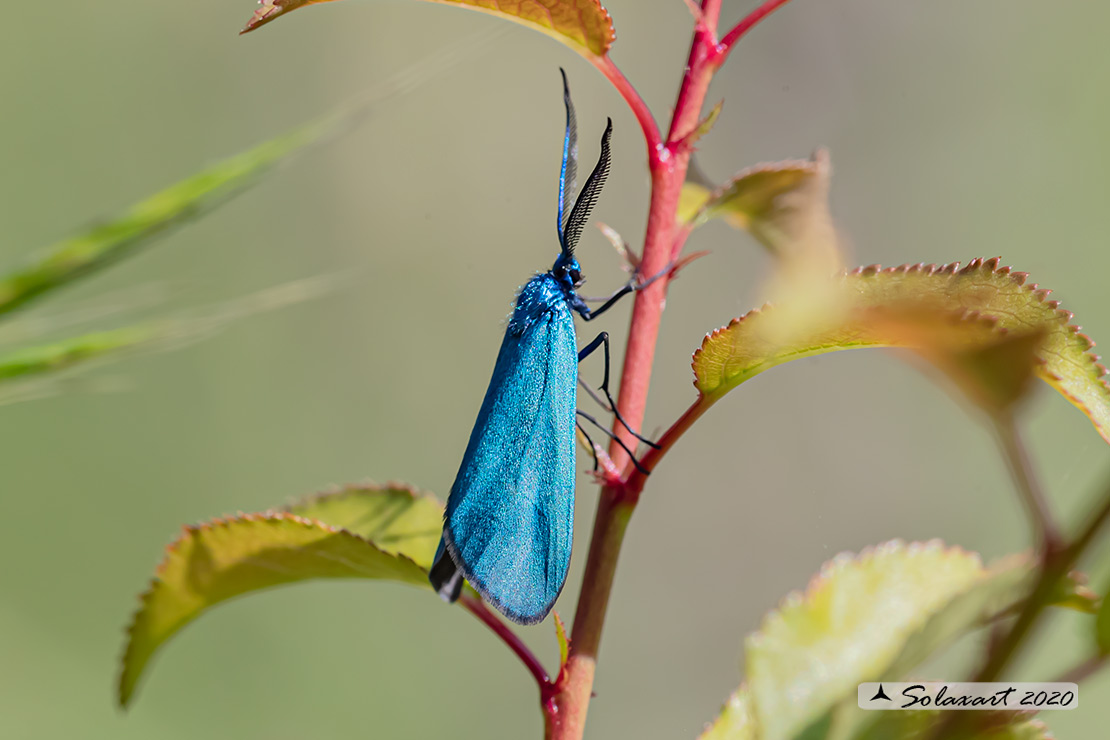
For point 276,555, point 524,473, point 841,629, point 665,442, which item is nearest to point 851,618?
point 841,629

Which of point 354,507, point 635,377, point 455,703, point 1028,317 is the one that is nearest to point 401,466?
point 455,703

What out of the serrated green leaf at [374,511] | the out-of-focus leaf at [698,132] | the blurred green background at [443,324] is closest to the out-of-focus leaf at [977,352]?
the out-of-focus leaf at [698,132]

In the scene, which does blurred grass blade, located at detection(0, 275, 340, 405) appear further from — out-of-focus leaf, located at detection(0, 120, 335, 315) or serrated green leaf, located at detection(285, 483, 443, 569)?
serrated green leaf, located at detection(285, 483, 443, 569)

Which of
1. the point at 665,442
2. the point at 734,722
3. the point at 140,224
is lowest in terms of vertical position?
the point at 734,722

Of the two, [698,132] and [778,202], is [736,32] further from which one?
[778,202]

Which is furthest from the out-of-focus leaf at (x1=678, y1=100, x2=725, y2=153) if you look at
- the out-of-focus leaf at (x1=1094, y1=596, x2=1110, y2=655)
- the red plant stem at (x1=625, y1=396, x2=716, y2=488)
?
the out-of-focus leaf at (x1=1094, y1=596, x2=1110, y2=655)

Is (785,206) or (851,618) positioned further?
(785,206)

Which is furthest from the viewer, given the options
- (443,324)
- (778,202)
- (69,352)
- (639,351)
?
(443,324)
